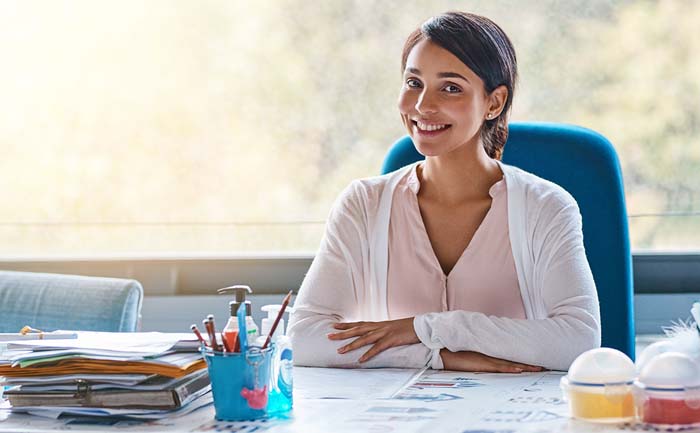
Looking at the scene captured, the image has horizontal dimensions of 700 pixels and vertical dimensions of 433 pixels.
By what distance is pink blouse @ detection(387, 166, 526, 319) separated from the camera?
216 cm

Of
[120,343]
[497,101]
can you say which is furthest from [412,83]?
[120,343]

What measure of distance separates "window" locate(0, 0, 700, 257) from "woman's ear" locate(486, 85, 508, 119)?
551mm

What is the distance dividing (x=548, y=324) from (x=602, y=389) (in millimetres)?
569

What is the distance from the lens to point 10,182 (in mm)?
3041

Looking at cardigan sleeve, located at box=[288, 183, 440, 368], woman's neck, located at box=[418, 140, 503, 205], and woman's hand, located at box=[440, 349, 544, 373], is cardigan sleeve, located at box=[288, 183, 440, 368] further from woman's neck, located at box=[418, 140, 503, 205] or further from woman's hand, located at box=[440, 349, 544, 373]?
woman's neck, located at box=[418, 140, 503, 205]

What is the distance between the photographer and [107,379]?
4.87 feet

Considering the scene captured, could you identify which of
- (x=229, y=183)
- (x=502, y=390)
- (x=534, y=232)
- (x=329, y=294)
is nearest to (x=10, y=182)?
(x=229, y=183)

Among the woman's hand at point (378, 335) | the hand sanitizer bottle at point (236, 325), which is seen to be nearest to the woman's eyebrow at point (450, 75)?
the woman's hand at point (378, 335)

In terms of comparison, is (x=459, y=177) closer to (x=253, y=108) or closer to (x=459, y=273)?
(x=459, y=273)

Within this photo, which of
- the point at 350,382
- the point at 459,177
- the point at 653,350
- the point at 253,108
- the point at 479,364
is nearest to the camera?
the point at 653,350

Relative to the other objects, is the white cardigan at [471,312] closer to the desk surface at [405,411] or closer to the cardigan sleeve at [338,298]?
the cardigan sleeve at [338,298]

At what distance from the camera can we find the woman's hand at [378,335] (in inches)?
75.9

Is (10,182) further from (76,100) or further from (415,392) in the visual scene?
(415,392)

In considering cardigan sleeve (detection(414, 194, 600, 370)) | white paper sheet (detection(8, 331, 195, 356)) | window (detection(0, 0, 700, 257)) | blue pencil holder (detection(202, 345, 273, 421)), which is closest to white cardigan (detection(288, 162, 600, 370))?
cardigan sleeve (detection(414, 194, 600, 370))
